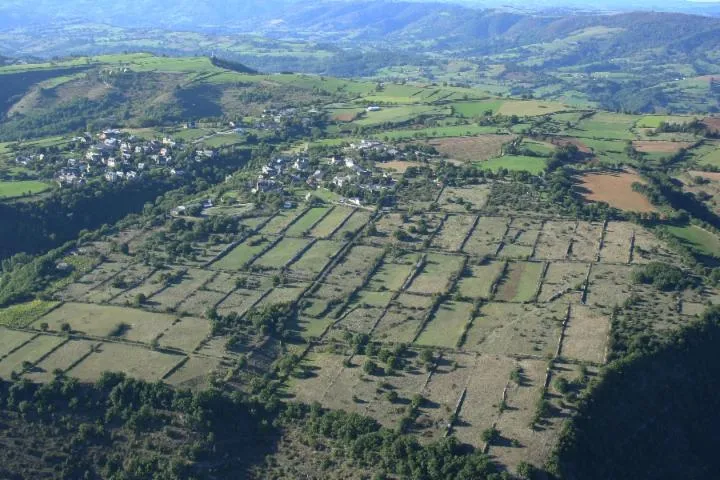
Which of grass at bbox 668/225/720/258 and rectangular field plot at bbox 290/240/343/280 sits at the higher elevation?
grass at bbox 668/225/720/258

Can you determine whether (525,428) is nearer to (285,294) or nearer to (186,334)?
(285,294)

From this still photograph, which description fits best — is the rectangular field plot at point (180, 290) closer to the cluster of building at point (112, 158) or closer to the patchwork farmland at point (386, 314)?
the patchwork farmland at point (386, 314)

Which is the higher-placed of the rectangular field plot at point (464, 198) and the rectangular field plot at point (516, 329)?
the rectangular field plot at point (464, 198)

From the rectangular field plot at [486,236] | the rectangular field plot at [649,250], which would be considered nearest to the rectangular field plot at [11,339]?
the rectangular field plot at [486,236]

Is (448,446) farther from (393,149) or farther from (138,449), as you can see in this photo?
(393,149)

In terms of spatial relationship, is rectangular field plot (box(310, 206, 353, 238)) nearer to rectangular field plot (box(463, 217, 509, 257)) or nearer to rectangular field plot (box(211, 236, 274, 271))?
rectangular field plot (box(211, 236, 274, 271))

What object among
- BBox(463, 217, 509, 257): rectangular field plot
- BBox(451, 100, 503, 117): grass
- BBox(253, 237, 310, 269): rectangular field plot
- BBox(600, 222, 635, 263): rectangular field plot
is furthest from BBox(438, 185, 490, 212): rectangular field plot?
BBox(451, 100, 503, 117): grass
